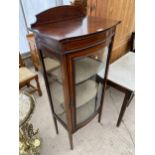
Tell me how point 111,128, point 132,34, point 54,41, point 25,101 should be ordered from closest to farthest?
1. point 54,41
2. point 25,101
3. point 111,128
4. point 132,34

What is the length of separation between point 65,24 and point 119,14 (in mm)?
876

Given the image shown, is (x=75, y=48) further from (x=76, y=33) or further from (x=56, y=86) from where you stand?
(x=56, y=86)

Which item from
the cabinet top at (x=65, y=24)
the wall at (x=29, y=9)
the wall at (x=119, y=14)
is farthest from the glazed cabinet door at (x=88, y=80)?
the wall at (x=29, y=9)

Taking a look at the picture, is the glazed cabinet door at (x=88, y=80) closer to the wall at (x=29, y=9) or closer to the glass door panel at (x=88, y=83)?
the glass door panel at (x=88, y=83)

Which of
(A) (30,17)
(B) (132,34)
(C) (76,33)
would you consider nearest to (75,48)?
(C) (76,33)

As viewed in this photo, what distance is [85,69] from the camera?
1.09 meters

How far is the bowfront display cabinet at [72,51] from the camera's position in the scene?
79cm

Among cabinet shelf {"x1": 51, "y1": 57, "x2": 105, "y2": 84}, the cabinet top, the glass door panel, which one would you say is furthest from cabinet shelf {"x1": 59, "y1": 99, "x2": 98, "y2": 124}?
the cabinet top

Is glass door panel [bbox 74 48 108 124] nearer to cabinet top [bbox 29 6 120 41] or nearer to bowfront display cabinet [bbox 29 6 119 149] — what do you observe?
bowfront display cabinet [bbox 29 6 119 149]

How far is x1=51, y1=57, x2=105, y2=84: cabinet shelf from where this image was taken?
101 cm

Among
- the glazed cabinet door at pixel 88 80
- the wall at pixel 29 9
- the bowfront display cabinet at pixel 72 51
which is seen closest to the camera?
the bowfront display cabinet at pixel 72 51

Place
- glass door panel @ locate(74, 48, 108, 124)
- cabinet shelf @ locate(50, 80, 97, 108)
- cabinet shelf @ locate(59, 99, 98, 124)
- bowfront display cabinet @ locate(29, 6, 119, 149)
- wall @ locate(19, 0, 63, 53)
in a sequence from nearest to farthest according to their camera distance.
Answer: bowfront display cabinet @ locate(29, 6, 119, 149) → glass door panel @ locate(74, 48, 108, 124) → cabinet shelf @ locate(50, 80, 97, 108) → cabinet shelf @ locate(59, 99, 98, 124) → wall @ locate(19, 0, 63, 53)
